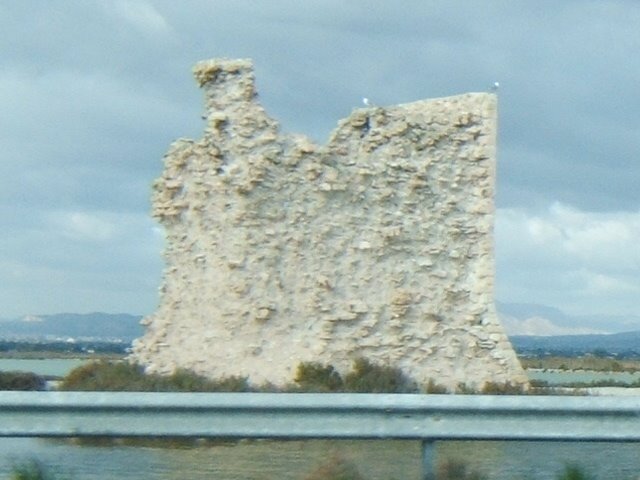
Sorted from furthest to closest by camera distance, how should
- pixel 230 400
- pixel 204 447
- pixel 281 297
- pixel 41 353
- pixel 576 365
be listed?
pixel 41 353 < pixel 576 365 < pixel 281 297 < pixel 204 447 < pixel 230 400

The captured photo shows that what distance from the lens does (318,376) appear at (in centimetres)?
2148

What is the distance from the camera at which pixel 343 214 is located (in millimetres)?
22203

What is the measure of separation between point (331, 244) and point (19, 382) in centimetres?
537

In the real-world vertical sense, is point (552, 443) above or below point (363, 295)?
below

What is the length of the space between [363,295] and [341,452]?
36.8 ft

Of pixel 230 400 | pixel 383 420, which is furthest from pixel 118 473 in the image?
pixel 383 420

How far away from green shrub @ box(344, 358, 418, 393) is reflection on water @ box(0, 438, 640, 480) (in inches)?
358

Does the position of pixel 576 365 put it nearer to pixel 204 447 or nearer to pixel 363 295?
pixel 363 295

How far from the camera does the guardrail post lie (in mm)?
10656

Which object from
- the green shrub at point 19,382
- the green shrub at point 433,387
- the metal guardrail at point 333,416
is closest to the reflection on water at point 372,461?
the metal guardrail at point 333,416

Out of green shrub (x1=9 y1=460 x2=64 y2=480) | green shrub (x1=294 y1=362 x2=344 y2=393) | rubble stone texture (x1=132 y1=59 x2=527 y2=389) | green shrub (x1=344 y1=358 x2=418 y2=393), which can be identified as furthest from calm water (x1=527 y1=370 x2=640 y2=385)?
green shrub (x1=9 y1=460 x2=64 y2=480)

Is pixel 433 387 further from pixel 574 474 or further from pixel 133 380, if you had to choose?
pixel 574 474

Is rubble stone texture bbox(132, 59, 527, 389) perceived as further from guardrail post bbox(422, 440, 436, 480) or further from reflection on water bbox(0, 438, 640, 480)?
guardrail post bbox(422, 440, 436, 480)

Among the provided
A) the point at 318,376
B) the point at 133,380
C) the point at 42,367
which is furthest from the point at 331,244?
the point at 42,367
